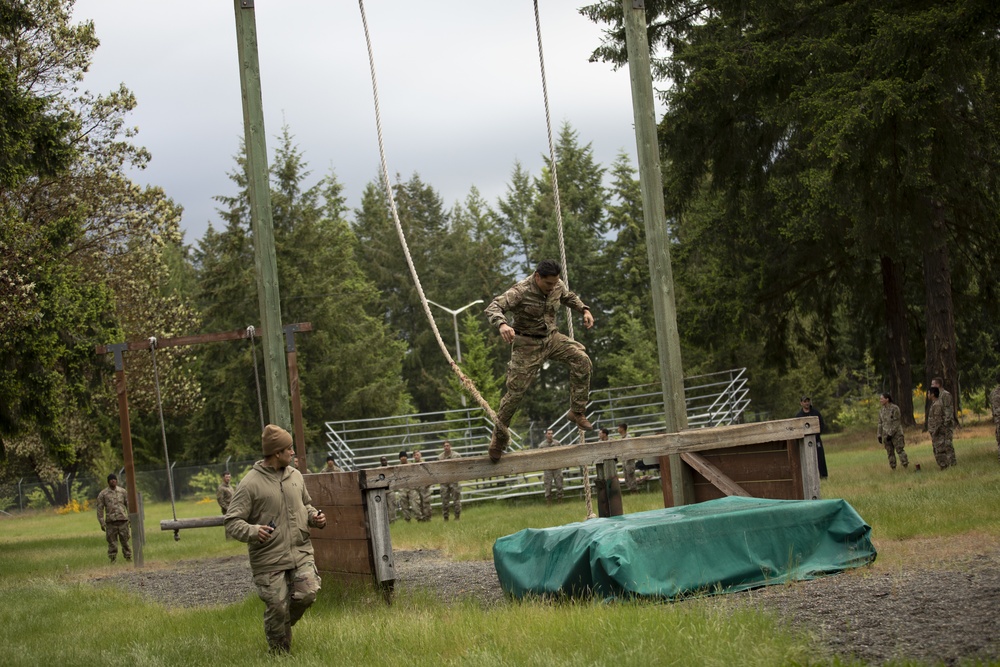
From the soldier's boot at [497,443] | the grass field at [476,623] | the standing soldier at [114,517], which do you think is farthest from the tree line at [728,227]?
the soldier's boot at [497,443]

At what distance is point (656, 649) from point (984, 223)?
26.6m

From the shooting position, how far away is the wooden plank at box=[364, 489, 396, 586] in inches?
417

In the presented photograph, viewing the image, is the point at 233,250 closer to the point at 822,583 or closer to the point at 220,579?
the point at 220,579

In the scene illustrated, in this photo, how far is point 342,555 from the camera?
1141 centimetres

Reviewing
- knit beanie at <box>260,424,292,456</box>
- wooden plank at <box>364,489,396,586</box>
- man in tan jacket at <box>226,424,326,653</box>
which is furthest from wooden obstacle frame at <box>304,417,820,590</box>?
knit beanie at <box>260,424,292,456</box>

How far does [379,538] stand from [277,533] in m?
2.68

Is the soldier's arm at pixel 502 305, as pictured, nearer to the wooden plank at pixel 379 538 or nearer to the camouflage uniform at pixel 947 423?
the wooden plank at pixel 379 538

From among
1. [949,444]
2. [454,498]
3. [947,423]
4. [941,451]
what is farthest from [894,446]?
[454,498]

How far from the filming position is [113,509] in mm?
24219

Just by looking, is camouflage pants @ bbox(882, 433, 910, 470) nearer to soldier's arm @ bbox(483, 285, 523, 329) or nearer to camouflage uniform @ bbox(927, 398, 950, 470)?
camouflage uniform @ bbox(927, 398, 950, 470)

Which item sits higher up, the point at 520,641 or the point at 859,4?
the point at 859,4

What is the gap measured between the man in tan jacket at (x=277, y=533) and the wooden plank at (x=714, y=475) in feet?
20.2

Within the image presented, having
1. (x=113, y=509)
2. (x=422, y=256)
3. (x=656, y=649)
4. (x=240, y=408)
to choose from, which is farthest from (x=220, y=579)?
(x=422, y=256)

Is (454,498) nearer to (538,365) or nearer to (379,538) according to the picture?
(379,538)
